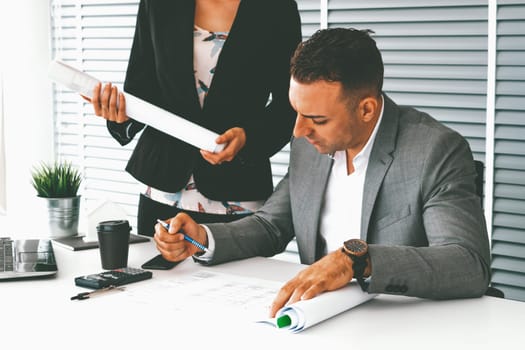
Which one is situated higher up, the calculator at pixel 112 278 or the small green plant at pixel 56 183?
the small green plant at pixel 56 183

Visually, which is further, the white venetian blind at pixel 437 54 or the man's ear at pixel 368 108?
the white venetian blind at pixel 437 54

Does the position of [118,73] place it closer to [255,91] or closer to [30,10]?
[30,10]

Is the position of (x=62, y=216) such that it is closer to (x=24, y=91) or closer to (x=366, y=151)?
(x=366, y=151)

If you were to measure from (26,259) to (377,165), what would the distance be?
37.9 inches

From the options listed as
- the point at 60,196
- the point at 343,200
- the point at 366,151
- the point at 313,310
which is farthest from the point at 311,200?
the point at 60,196

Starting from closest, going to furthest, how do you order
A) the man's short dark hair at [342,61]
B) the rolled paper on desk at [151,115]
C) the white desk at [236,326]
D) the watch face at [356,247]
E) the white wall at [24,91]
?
the white desk at [236,326] < the watch face at [356,247] < the man's short dark hair at [342,61] < the rolled paper on desk at [151,115] < the white wall at [24,91]

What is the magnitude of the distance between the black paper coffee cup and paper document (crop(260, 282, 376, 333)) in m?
0.58

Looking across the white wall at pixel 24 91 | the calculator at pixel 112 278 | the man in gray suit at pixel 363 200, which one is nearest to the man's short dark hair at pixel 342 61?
the man in gray suit at pixel 363 200

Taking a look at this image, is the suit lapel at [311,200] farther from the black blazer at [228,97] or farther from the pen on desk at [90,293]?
the pen on desk at [90,293]

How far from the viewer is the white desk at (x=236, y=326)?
1219 mm

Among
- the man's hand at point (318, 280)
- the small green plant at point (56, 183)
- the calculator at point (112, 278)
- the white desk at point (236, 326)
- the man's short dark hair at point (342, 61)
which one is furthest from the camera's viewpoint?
the small green plant at point (56, 183)

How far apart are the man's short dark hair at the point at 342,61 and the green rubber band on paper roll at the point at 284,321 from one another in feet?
2.13

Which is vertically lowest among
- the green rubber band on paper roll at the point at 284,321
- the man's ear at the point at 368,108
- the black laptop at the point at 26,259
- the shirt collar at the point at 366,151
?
the green rubber band on paper roll at the point at 284,321

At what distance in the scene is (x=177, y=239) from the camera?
172 cm
